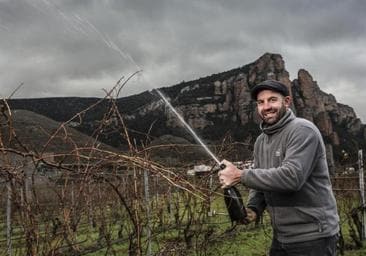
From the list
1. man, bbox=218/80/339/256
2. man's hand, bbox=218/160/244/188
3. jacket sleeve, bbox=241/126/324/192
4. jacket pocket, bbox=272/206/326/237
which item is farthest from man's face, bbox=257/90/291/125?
jacket pocket, bbox=272/206/326/237

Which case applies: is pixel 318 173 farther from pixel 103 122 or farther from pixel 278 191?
pixel 103 122

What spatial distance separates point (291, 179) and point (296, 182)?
31 mm

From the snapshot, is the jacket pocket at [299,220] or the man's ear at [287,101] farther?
the man's ear at [287,101]

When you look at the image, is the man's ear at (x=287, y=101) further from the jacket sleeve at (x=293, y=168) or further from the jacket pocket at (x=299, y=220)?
the jacket pocket at (x=299, y=220)

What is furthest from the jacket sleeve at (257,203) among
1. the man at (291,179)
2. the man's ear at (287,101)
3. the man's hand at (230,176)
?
the man's ear at (287,101)

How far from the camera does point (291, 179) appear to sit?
2527 mm

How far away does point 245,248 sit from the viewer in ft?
30.8

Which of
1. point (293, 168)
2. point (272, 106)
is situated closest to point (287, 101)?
point (272, 106)

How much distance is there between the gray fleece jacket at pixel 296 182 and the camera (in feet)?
8.41

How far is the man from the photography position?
258 cm

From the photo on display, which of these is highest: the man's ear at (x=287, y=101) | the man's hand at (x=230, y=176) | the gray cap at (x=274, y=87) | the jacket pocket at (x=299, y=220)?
the gray cap at (x=274, y=87)

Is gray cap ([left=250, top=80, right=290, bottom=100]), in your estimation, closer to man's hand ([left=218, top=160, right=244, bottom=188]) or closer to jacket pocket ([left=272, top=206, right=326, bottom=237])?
man's hand ([left=218, top=160, right=244, bottom=188])

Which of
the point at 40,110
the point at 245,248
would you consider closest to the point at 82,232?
the point at 245,248

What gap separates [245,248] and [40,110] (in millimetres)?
48673
